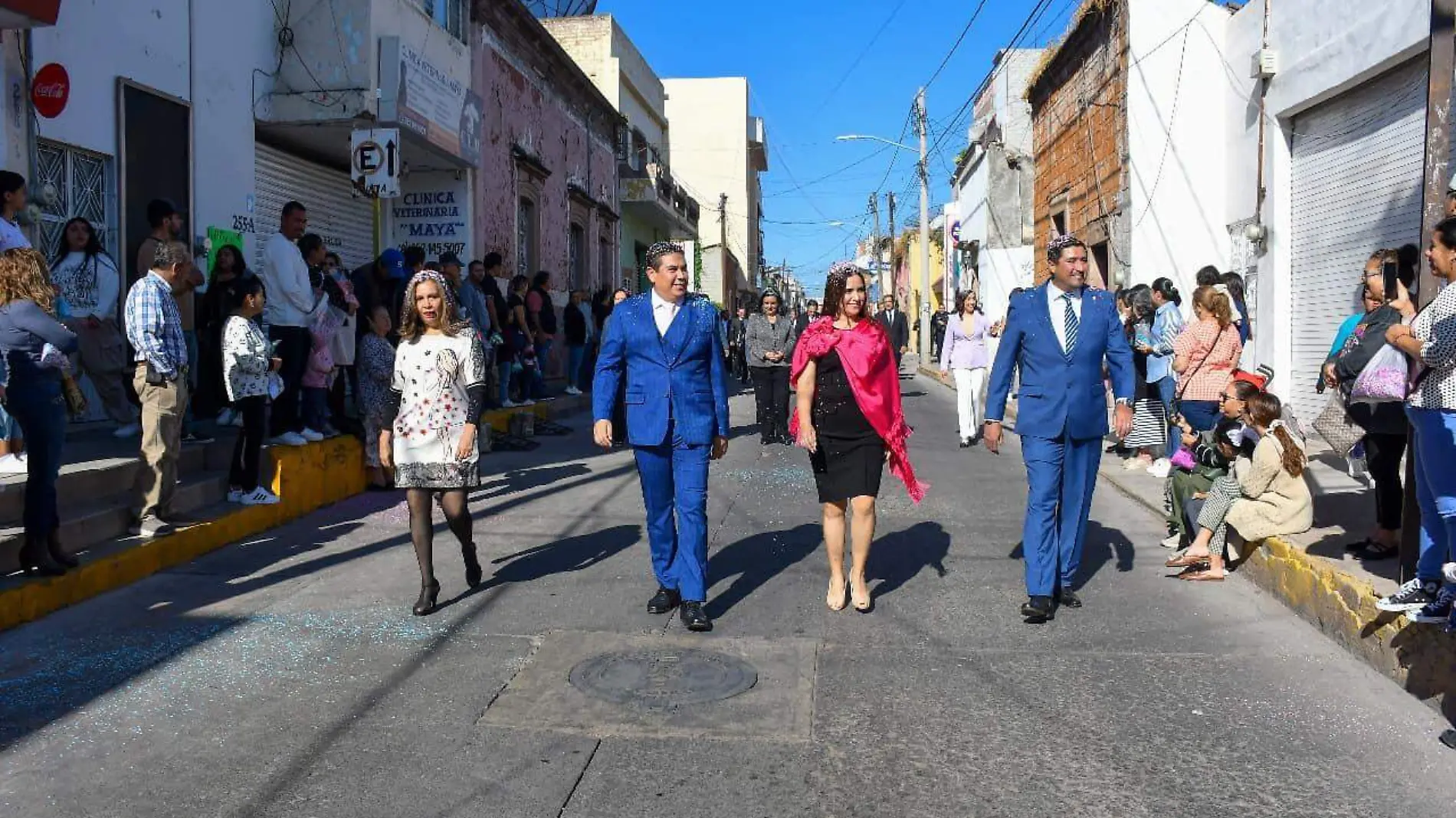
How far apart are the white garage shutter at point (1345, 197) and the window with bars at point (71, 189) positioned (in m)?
11.2

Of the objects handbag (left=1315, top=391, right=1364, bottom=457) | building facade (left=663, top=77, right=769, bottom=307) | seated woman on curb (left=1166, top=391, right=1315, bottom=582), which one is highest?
building facade (left=663, top=77, right=769, bottom=307)

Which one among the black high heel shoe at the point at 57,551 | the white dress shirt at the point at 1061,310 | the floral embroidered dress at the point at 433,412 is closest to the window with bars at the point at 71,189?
the black high heel shoe at the point at 57,551

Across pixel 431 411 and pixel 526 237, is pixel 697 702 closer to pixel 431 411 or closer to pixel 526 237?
pixel 431 411

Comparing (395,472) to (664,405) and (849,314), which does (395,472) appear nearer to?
(664,405)

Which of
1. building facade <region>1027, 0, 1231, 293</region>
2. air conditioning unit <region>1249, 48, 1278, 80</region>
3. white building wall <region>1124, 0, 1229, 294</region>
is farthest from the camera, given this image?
building facade <region>1027, 0, 1231, 293</region>

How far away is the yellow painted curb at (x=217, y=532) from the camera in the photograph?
5.36 meters

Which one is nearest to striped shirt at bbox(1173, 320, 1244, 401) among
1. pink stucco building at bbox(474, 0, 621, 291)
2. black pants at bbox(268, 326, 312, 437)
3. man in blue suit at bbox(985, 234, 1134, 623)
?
man in blue suit at bbox(985, 234, 1134, 623)

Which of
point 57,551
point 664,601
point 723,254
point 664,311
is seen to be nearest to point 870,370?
point 664,311

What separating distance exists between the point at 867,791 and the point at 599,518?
15.8 ft

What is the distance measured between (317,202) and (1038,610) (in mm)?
11156

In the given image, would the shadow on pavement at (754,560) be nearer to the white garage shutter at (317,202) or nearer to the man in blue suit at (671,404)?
the man in blue suit at (671,404)

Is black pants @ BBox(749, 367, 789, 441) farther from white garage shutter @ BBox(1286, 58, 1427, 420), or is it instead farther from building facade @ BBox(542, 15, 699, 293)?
building facade @ BBox(542, 15, 699, 293)

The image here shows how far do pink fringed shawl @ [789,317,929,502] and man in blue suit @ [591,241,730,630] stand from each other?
0.50m

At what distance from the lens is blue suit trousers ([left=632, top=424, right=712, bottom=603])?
529 centimetres
